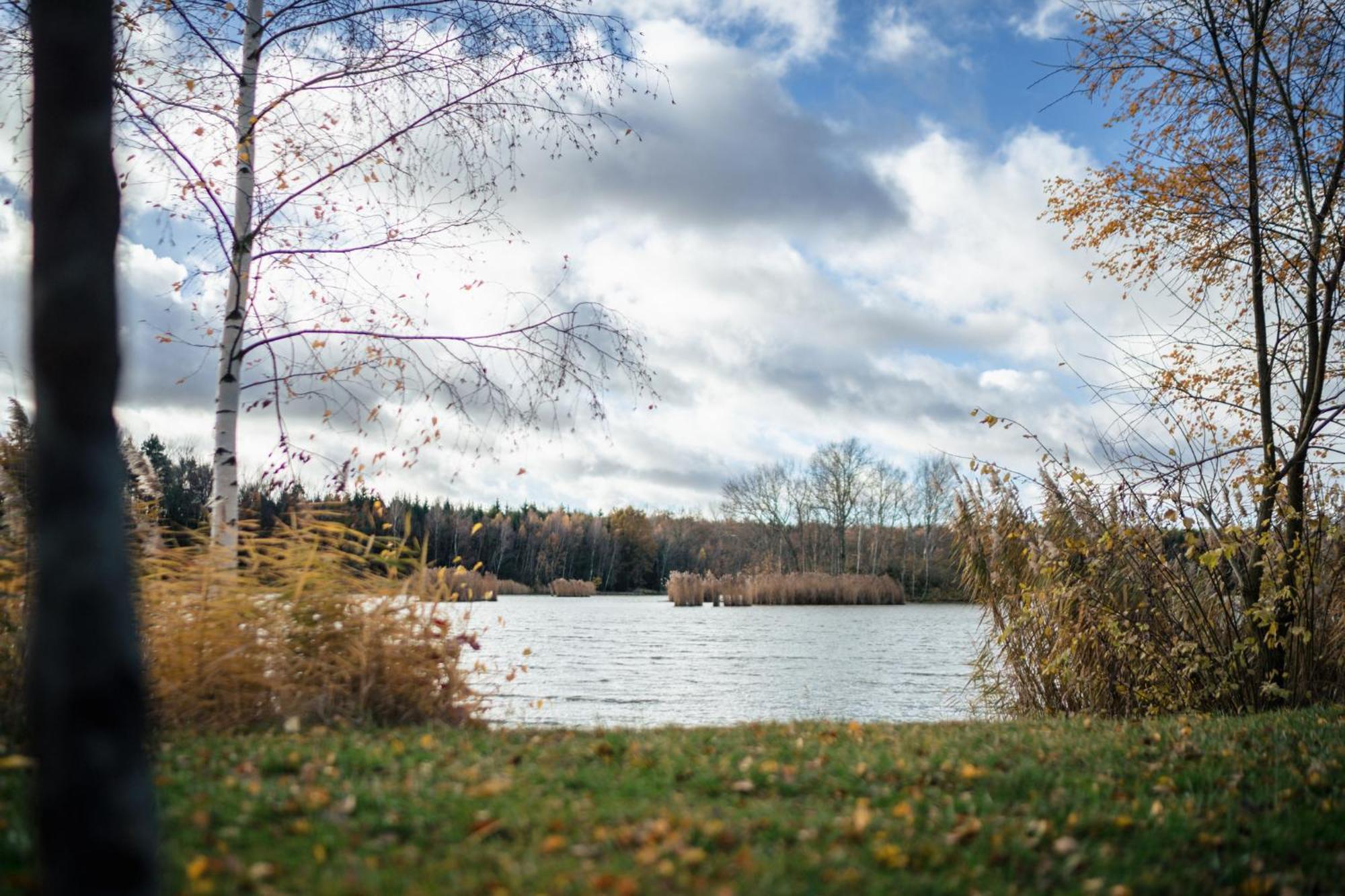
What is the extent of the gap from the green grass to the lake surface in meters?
2.72

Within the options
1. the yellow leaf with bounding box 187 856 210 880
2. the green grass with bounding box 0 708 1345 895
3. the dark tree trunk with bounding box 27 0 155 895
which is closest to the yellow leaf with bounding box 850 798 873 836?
the green grass with bounding box 0 708 1345 895

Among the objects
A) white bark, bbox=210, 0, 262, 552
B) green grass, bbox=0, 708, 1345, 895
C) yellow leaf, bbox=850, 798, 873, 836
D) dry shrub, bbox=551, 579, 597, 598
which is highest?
white bark, bbox=210, 0, 262, 552

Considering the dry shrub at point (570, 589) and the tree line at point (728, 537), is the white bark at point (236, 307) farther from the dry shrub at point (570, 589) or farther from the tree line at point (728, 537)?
the dry shrub at point (570, 589)

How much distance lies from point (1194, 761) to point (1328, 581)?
15.6 ft

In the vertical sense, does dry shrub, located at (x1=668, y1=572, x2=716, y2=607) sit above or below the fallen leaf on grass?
below

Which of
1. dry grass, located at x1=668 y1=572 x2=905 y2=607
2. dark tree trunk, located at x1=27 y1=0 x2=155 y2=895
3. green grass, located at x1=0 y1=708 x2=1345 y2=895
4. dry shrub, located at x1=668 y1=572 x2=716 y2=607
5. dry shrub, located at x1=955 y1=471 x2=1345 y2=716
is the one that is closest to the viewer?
dark tree trunk, located at x1=27 y1=0 x2=155 y2=895

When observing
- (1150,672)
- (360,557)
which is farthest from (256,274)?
(1150,672)

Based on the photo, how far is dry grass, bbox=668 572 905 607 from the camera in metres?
42.4

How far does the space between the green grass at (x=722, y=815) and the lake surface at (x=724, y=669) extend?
2719mm

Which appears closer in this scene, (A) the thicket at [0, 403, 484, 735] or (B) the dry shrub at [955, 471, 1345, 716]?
(A) the thicket at [0, 403, 484, 735]

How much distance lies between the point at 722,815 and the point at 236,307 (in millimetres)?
6590

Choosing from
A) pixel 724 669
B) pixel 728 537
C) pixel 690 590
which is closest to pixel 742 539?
pixel 728 537

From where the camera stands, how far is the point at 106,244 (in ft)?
10.1

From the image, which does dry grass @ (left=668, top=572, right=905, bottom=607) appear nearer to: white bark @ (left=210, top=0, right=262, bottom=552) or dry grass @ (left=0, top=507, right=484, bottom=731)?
white bark @ (left=210, top=0, right=262, bottom=552)
